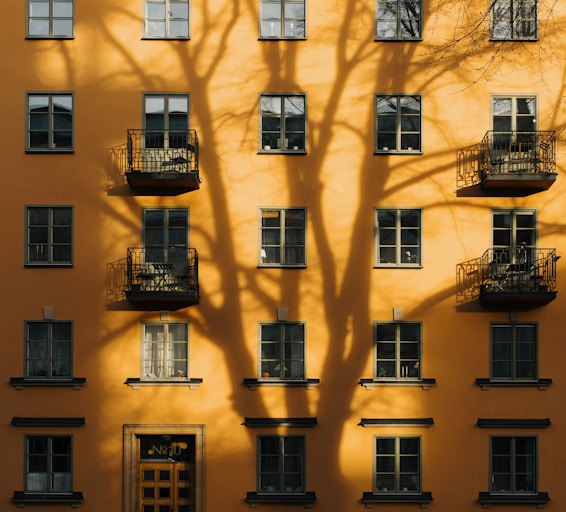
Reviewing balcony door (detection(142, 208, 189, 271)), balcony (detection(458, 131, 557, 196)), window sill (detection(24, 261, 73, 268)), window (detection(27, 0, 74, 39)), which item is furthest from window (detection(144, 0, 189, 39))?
balcony (detection(458, 131, 557, 196))

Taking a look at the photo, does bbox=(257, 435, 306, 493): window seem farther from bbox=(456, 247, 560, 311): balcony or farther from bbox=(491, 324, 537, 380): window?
bbox=(456, 247, 560, 311): balcony

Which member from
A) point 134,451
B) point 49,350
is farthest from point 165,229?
point 134,451

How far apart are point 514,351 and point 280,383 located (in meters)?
6.29

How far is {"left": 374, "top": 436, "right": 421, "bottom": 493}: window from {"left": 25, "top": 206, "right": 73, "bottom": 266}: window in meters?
9.73

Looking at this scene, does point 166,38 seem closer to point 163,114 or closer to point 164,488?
point 163,114

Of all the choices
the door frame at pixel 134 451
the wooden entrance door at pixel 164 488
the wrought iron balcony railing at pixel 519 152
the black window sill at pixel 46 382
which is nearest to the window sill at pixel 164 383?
the door frame at pixel 134 451

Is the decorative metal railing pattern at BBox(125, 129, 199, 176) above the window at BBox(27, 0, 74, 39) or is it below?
below

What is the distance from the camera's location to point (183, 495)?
22.3m

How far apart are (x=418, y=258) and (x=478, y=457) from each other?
17.9ft

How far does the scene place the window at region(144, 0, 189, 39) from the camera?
22.6 metres

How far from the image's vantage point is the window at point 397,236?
22359mm

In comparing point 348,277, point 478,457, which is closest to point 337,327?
point 348,277

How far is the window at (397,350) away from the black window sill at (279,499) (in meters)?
3.71

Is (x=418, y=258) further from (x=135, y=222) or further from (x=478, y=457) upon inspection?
(x=135, y=222)
